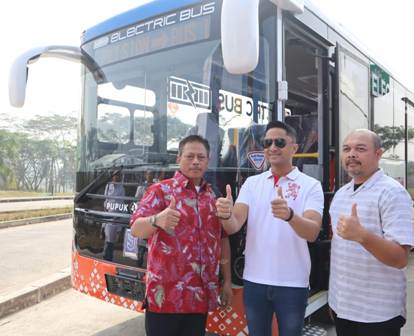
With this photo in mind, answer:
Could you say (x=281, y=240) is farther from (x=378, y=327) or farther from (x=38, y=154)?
(x=38, y=154)

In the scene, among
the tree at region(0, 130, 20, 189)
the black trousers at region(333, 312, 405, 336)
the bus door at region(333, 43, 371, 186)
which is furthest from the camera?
the tree at region(0, 130, 20, 189)

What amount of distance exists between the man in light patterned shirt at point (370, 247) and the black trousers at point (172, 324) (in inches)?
30.5

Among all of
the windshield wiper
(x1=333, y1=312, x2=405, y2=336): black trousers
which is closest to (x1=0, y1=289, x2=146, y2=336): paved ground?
the windshield wiper

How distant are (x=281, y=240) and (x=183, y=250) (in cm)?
53

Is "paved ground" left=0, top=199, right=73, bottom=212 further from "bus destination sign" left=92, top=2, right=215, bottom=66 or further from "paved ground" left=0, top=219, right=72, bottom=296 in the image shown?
"bus destination sign" left=92, top=2, right=215, bottom=66

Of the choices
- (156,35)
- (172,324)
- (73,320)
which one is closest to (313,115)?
(156,35)

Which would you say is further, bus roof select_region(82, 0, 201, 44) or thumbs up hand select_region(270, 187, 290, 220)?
bus roof select_region(82, 0, 201, 44)

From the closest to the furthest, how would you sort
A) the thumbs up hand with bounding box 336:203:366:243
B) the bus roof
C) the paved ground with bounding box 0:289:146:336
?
1. the thumbs up hand with bounding box 336:203:366:243
2. the bus roof
3. the paved ground with bounding box 0:289:146:336

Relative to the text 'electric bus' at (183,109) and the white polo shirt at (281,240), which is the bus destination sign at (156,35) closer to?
the text 'electric bus' at (183,109)

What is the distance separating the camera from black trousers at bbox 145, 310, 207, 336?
2293 millimetres

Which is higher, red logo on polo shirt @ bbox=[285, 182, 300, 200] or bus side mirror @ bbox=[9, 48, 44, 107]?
bus side mirror @ bbox=[9, 48, 44, 107]

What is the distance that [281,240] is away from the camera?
2279 mm

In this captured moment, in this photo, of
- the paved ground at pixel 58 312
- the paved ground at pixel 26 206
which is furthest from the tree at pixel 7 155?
the paved ground at pixel 58 312

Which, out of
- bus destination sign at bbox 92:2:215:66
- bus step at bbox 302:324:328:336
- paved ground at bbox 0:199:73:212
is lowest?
bus step at bbox 302:324:328:336
